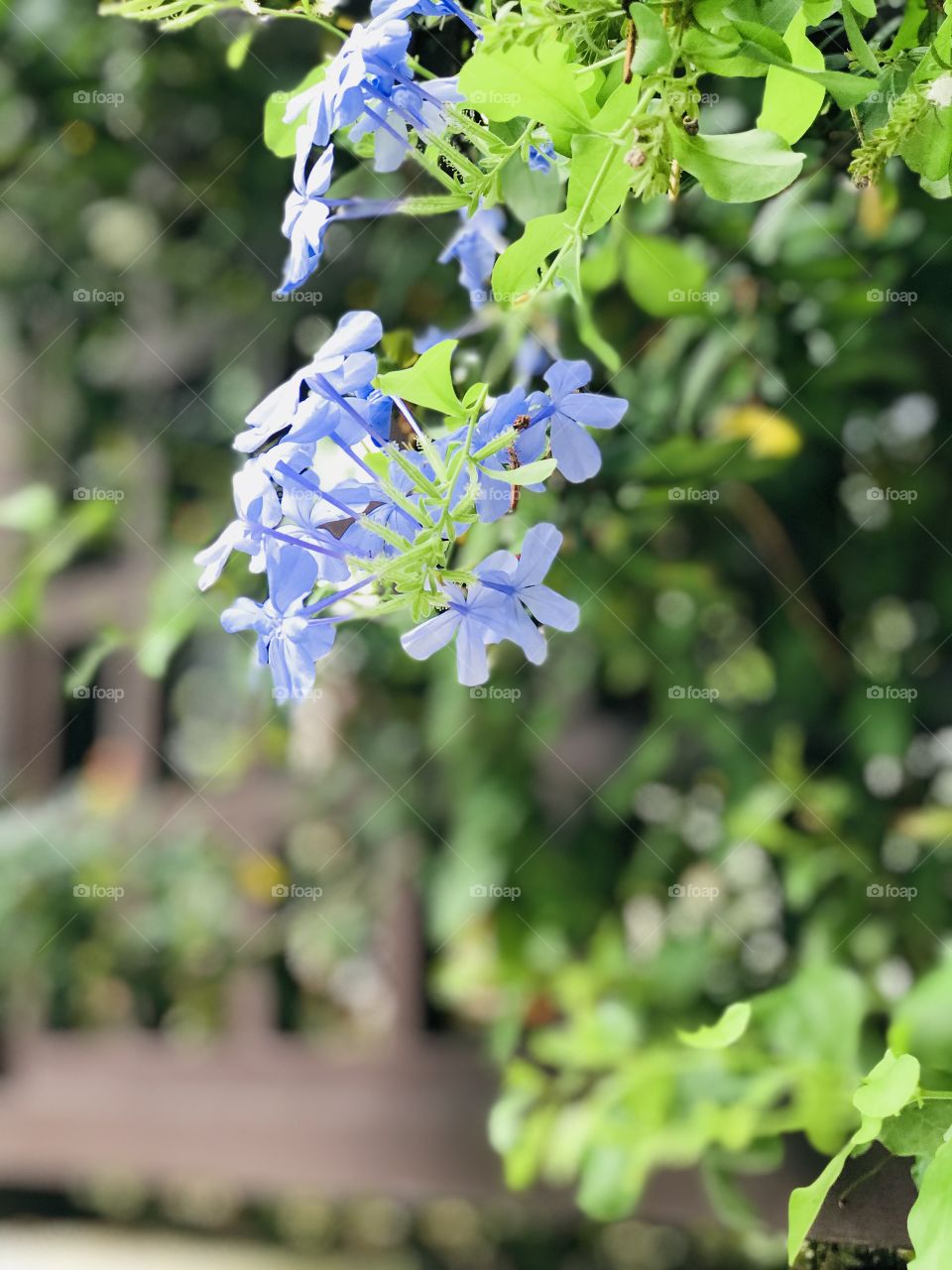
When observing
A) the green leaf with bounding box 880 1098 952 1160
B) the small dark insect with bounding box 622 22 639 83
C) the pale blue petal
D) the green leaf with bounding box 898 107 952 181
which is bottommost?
the green leaf with bounding box 880 1098 952 1160

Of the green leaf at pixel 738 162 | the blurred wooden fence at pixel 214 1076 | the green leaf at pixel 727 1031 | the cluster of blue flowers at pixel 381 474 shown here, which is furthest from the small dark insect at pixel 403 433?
the blurred wooden fence at pixel 214 1076

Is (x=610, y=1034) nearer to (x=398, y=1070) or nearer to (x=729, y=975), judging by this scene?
(x=729, y=975)

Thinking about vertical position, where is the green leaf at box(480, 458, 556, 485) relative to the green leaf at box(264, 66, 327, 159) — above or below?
below

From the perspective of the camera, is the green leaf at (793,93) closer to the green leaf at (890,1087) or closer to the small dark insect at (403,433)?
the small dark insect at (403,433)

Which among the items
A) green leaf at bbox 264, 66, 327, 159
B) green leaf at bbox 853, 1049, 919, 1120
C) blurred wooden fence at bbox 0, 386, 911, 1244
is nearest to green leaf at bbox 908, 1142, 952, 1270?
green leaf at bbox 853, 1049, 919, 1120

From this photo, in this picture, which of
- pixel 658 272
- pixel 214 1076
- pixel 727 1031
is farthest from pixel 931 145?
pixel 214 1076

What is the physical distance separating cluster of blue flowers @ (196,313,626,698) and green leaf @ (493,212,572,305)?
37 millimetres

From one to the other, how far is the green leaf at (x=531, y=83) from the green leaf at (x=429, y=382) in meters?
0.08

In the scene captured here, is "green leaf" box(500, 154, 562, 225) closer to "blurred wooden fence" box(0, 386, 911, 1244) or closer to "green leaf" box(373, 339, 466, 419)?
"green leaf" box(373, 339, 466, 419)

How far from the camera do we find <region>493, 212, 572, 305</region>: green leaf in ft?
1.24

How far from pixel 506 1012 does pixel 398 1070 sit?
0.33 metres

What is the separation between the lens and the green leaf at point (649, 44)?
35 cm

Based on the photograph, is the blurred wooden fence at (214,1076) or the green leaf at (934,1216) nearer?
the green leaf at (934,1216)

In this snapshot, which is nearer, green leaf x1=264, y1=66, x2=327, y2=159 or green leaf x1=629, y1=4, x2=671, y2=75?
green leaf x1=629, y1=4, x2=671, y2=75
